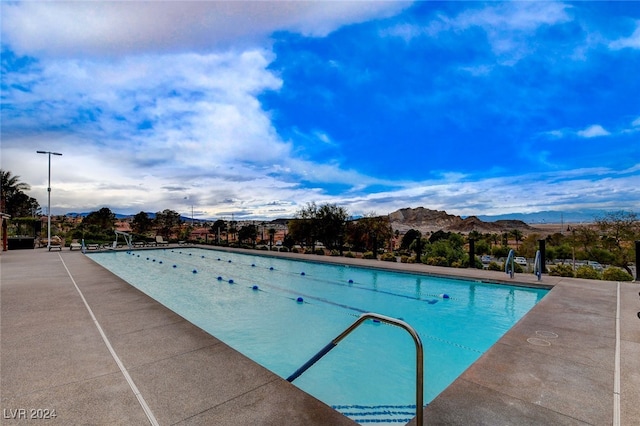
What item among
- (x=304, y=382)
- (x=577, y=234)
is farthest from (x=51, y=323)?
(x=577, y=234)

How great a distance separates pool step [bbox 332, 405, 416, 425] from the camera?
9.58ft

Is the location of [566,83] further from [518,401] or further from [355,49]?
[518,401]

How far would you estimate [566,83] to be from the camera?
10.0 metres

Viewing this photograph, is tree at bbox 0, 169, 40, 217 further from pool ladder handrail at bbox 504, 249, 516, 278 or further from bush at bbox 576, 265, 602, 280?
bush at bbox 576, 265, 602, 280

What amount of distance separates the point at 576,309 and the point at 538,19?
752 cm

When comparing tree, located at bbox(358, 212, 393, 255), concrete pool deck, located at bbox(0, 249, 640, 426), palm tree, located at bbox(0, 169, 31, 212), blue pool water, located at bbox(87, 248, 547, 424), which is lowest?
blue pool water, located at bbox(87, 248, 547, 424)

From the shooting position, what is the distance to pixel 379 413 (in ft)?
10.1

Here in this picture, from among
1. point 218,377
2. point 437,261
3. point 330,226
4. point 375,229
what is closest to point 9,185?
point 330,226


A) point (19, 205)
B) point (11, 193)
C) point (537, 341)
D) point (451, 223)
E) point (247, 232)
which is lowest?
point (537, 341)

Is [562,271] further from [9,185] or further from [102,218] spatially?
[102,218]

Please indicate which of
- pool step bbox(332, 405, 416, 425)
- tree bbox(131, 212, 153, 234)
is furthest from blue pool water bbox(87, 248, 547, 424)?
tree bbox(131, 212, 153, 234)

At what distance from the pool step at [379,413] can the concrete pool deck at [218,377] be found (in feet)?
2.52

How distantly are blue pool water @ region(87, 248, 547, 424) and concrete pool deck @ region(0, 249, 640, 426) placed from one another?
41.0 inches

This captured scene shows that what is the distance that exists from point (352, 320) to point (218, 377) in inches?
158
